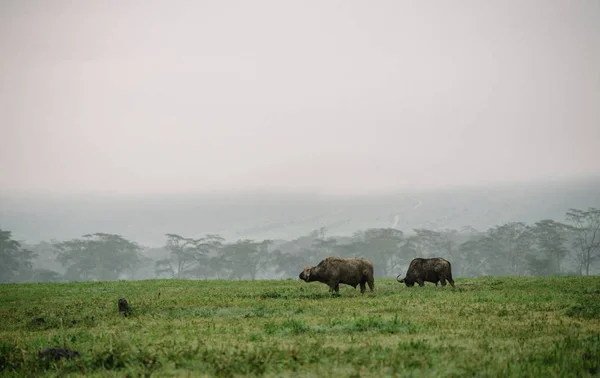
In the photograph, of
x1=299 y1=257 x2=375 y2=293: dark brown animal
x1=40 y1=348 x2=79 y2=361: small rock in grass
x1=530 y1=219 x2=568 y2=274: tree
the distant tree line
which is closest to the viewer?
x1=40 y1=348 x2=79 y2=361: small rock in grass

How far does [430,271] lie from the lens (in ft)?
105

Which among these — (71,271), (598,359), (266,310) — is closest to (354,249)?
(71,271)

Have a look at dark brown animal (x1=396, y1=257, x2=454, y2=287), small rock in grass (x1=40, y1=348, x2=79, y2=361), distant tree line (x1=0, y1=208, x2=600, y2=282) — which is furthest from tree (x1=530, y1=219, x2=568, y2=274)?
small rock in grass (x1=40, y1=348, x2=79, y2=361)

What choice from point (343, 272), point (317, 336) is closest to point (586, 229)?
point (343, 272)

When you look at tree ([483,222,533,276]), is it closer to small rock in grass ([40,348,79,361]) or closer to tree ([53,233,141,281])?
tree ([53,233,141,281])

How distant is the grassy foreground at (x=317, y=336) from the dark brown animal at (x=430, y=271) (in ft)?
17.8

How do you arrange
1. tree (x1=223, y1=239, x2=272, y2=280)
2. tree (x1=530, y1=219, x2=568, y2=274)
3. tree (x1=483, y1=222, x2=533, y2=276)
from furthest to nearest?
tree (x1=223, y1=239, x2=272, y2=280), tree (x1=483, y1=222, x2=533, y2=276), tree (x1=530, y1=219, x2=568, y2=274)

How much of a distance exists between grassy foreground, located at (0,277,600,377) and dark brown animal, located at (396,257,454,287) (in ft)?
17.8

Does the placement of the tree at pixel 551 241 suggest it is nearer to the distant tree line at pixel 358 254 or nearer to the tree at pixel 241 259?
the distant tree line at pixel 358 254

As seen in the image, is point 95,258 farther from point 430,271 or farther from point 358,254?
→ point 430,271

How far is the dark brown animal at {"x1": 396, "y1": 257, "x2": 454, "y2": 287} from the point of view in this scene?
3133 centimetres

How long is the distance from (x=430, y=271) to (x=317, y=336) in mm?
18156

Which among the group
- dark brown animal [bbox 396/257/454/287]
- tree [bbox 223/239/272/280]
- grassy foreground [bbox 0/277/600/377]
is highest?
grassy foreground [bbox 0/277/600/377]

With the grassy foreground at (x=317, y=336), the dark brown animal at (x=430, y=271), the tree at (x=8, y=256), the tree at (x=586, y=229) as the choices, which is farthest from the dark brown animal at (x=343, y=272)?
the tree at (x=8, y=256)
